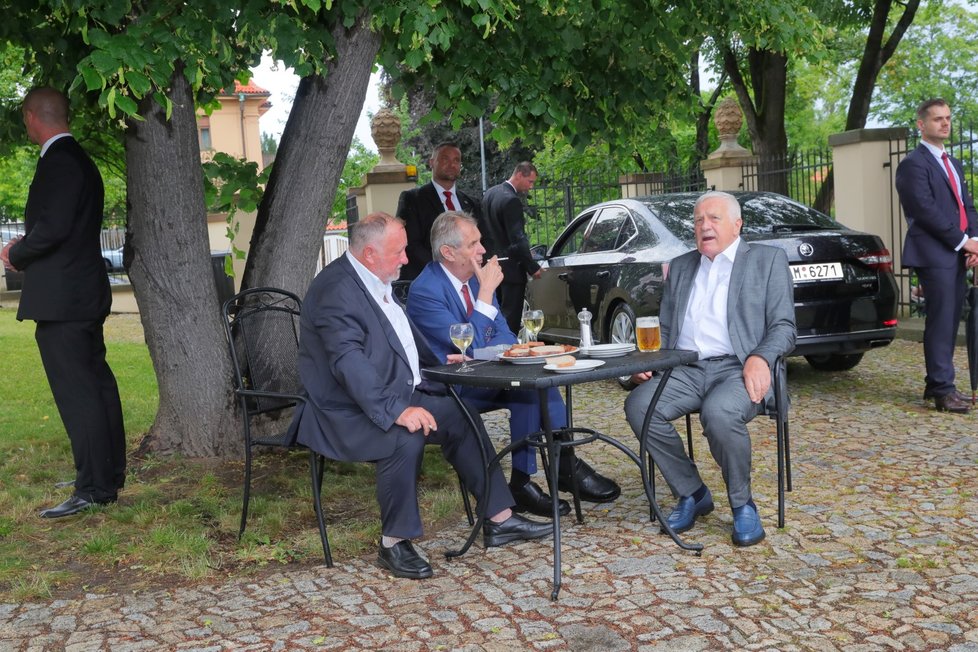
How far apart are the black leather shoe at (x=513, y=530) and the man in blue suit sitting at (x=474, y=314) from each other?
1.41 feet

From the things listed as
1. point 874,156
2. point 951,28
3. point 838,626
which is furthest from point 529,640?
point 951,28

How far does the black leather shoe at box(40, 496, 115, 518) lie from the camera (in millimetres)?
5691

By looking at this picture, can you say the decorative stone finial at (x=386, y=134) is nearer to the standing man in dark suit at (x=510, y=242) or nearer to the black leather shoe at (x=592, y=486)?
the standing man in dark suit at (x=510, y=242)

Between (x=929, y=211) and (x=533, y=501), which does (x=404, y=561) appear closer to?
(x=533, y=501)

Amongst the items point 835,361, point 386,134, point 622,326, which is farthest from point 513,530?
point 386,134

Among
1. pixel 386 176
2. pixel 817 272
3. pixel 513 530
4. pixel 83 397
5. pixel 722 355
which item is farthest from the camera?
pixel 386 176

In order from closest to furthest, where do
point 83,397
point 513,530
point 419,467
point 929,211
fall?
point 419,467, point 513,530, point 83,397, point 929,211

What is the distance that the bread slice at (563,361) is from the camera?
14.6 ft

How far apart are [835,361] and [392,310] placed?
583cm

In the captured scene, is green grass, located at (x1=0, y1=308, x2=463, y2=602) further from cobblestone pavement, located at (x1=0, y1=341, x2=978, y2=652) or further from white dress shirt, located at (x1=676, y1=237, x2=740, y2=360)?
white dress shirt, located at (x1=676, y1=237, x2=740, y2=360)

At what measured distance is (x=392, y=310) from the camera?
15.8 ft

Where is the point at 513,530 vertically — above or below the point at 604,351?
below

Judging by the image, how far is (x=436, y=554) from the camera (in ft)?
16.1

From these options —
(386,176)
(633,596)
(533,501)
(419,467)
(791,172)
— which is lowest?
(633,596)
